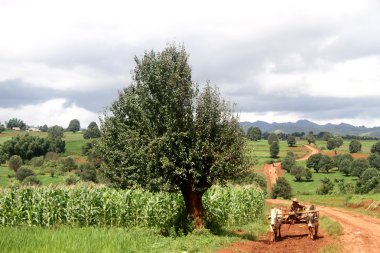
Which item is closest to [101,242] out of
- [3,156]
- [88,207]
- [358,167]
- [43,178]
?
[88,207]

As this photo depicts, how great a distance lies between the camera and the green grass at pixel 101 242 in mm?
16219

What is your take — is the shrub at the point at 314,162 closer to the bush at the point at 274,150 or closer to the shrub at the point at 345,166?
the shrub at the point at 345,166

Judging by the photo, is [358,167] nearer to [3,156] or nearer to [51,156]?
[51,156]

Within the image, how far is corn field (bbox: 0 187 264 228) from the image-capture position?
26.0 metres

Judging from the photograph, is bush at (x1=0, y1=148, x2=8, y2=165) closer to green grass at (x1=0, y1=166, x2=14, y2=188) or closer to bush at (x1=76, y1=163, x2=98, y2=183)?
green grass at (x1=0, y1=166, x2=14, y2=188)

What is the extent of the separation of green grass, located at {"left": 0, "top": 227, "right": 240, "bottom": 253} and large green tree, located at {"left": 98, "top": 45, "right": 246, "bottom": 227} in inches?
94.2

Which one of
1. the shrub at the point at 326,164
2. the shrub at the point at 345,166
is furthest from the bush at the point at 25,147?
the shrub at the point at 345,166

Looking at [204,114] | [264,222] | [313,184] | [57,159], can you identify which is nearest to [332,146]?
[313,184]

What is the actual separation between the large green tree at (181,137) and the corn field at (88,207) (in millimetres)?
3257

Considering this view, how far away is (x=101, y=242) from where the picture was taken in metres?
17.8

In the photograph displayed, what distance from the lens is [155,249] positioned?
1881 centimetres

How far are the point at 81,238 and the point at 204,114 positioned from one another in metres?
9.56

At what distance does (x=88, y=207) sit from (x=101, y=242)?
30.1 ft

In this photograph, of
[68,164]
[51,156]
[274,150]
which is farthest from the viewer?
[274,150]
